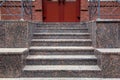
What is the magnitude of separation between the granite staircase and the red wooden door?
4.60 feet

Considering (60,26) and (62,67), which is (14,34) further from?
(60,26)

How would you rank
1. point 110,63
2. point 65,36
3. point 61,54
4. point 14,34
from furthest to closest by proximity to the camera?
point 65,36 < point 61,54 < point 14,34 < point 110,63

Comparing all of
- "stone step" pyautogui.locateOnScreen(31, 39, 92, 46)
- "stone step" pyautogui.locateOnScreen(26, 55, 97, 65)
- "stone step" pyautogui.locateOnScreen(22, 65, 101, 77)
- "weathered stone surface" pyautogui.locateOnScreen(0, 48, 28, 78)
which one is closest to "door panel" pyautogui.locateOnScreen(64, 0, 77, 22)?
"stone step" pyautogui.locateOnScreen(31, 39, 92, 46)

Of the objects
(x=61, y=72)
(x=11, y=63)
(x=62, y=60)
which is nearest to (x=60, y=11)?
(x=62, y=60)

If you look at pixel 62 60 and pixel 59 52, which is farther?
pixel 59 52

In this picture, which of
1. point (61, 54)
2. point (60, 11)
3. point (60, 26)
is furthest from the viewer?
point (60, 11)

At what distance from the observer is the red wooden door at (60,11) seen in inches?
228

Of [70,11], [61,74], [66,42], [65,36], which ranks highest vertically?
[70,11]

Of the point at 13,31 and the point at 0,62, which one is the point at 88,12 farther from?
the point at 0,62

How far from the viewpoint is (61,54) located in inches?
146

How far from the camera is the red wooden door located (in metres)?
5.79

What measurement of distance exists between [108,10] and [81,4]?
2.78 ft

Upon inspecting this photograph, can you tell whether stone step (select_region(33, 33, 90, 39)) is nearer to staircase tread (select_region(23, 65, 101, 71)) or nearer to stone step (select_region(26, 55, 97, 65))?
stone step (select_region(26, 55, 97, 65))

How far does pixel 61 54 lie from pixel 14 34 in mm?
1014
